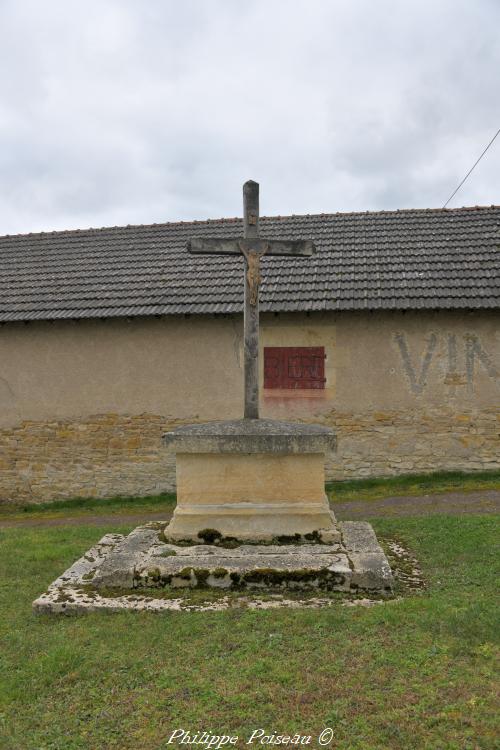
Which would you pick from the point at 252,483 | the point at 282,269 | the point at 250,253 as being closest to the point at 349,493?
the point at 282,269

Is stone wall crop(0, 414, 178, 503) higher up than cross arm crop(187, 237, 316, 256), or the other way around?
cross arm crop(187, 237, 316, 256)

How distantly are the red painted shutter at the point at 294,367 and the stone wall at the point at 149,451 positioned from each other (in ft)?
2.51

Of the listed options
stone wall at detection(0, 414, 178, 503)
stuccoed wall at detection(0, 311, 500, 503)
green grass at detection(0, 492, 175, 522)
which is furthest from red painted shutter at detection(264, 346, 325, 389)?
green grass at detection(0, 492, 175, 522)

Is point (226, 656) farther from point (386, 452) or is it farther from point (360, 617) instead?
point (386, 452)

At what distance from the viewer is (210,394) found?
11.2 m

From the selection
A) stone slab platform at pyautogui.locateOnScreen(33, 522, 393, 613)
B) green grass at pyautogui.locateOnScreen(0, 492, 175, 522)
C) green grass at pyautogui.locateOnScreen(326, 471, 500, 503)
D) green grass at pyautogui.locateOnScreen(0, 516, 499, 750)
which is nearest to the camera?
green grass at pyautogui.locateOnScreen(0, 516, 499, 750)

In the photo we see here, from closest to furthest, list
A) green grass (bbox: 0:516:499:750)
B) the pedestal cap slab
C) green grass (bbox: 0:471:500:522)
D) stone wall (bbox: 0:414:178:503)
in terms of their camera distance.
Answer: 1. green grass (bbox: 0:516:499:750)
2. the pedestal cap slab
3. green grass (bbox: 0:471:500:522)
4. stone wall (bbox: 0:414:178:503)

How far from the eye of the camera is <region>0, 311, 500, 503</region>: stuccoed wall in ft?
34.7

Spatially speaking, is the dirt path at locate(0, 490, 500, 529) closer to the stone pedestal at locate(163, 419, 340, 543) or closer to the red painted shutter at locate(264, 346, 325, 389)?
the red painted shutter at locate(264, 346, 325, 389)

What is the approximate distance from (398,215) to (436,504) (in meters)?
7.37

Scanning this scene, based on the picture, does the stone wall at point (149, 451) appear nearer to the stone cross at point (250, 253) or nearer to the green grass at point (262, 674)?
the stone cross at point (250, 253)

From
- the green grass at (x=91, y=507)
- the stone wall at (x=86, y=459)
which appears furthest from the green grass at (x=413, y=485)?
the stone wall at (x=86, y=459)

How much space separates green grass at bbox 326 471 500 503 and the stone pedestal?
4.42m

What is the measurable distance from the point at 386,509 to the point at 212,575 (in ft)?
14.9
